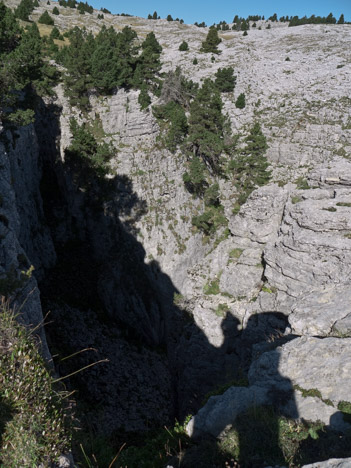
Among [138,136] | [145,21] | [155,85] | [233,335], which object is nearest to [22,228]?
[138,136]

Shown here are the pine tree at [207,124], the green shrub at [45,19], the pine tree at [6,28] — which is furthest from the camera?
the green shrub at [45,19]

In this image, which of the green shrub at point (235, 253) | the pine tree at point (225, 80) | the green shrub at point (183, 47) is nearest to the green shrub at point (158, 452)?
the green shrub at point (235, 253)

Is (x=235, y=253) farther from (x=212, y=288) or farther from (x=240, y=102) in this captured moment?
(x=240, y=102)

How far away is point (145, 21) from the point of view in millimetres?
91062

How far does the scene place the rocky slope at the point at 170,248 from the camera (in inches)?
982

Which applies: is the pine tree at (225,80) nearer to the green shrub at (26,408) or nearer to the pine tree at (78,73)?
the pine tree at (78,73)

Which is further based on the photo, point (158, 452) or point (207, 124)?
point (207, 124)

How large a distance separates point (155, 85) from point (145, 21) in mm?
67131

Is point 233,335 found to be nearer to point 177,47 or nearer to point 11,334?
point 11,334

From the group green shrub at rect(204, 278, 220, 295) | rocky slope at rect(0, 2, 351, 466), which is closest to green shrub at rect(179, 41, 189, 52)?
rocky slope at rect(0, 2, 351, 466)

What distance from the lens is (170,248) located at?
112ft

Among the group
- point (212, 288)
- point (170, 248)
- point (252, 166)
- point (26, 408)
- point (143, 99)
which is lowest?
point (212, 288)

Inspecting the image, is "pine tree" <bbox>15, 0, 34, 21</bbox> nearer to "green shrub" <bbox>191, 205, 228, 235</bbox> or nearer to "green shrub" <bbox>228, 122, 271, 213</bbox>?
"green shrub" <bbox>228, 122, 271, 213</bbox>

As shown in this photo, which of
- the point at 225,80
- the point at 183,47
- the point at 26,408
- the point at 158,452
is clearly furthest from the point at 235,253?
the point at 183,47
